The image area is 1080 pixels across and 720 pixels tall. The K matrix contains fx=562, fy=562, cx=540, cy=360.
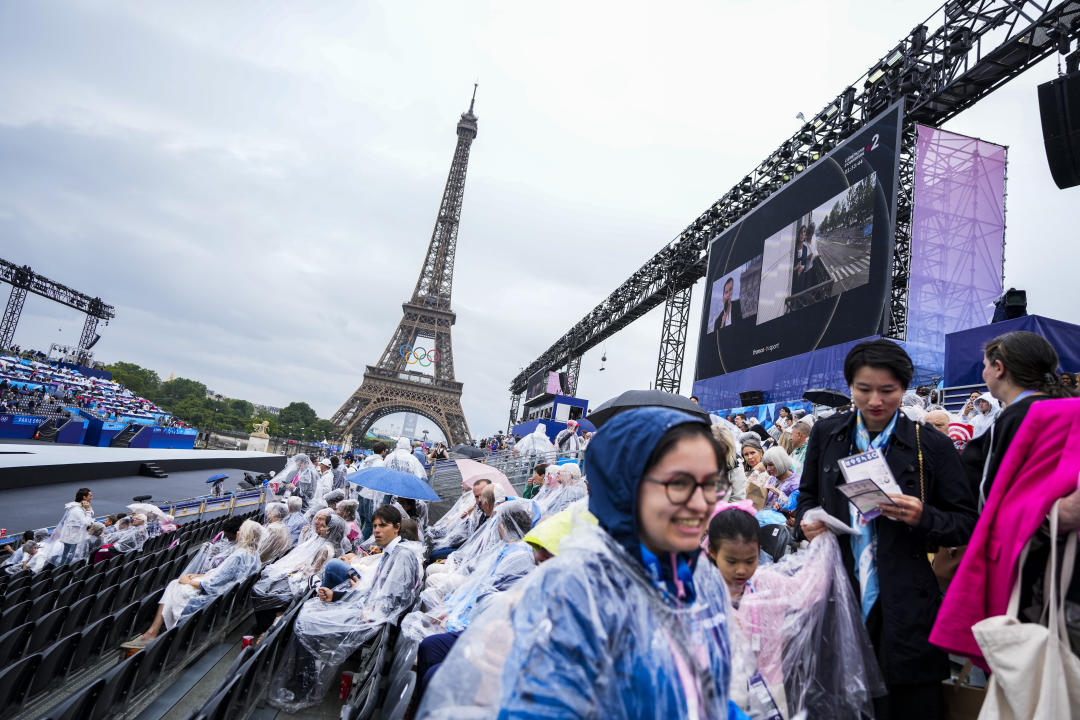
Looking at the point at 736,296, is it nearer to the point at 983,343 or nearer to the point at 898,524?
the point at 983,343

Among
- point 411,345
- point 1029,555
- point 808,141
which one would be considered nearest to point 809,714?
point 1029,555

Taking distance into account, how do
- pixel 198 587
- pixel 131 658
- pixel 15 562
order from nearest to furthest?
pixel 131 658 → pixel 198 587 → pixel 15 562

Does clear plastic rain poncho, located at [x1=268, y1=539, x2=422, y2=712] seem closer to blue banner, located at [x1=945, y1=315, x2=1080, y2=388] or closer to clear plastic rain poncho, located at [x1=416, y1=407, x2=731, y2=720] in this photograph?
clear plastic rain poncho, located at [x1=416, y1=407, x2=731, y2=720]

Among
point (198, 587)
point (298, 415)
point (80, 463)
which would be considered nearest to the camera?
point (198, 587)

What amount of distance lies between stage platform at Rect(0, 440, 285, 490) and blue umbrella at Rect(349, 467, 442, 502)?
11.1 m

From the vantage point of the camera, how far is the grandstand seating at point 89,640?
2.82m

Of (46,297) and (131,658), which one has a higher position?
(46,297)

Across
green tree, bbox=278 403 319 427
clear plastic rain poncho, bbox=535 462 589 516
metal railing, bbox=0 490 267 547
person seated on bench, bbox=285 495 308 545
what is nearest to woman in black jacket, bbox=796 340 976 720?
clear plastic rain poncho, bbox=535 462 589 516

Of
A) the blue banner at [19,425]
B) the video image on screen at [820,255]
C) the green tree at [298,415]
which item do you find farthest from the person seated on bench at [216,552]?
the green tree at [298,415]

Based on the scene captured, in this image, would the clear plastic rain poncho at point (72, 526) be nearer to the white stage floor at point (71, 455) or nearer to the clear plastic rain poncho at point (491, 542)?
the clear plastic rain poncho at point (491, 542)

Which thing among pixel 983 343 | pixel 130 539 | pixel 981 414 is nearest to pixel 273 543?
pixel 130 539

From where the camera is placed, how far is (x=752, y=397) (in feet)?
42.4

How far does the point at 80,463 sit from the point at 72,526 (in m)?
9.73

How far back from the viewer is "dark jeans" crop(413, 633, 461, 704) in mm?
2648
